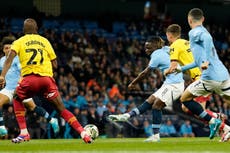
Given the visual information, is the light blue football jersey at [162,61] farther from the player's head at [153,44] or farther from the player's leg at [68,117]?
the player's leg at [68,117]

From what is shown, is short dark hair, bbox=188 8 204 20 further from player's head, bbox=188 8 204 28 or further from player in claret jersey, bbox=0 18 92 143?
player in claret jersey, bbox=0 18 92 143

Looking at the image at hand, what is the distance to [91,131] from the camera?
14.5 metres

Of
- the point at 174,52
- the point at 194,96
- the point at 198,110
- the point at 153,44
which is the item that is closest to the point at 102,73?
the point at 153,44

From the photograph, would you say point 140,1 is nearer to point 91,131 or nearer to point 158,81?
point 158,81

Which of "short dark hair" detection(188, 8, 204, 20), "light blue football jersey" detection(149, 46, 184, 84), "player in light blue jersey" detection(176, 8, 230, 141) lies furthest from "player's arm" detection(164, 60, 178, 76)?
"light blue football jersey" detection(149, 46, 184, 84)

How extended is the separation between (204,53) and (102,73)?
1552 cm

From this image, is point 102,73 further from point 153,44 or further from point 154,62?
point 154,62

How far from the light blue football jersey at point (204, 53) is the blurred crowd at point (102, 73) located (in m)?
7.02

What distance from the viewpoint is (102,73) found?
2845cm

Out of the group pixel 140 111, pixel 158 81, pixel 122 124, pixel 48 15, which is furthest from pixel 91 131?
pixel 48 15

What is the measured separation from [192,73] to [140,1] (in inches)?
900

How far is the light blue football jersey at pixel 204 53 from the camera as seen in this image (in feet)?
42.9

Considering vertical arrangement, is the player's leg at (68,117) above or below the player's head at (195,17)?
below

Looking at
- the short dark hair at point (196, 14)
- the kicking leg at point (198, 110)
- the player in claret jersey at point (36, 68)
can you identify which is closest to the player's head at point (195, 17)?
the short dark hair at point (196, 14)
